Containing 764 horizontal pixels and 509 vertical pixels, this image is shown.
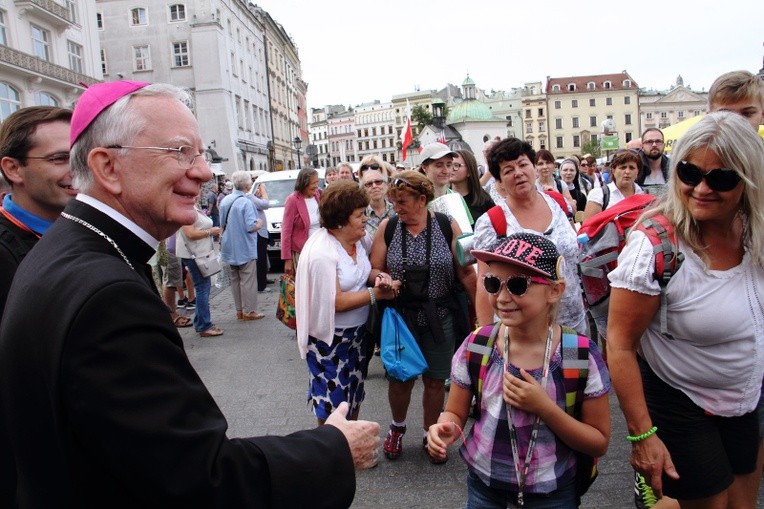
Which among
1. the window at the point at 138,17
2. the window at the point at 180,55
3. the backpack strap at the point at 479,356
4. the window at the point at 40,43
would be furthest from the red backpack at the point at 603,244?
the window at the point at 138,17

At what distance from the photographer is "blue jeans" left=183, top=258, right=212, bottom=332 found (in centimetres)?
773

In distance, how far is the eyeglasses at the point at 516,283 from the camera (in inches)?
85.8

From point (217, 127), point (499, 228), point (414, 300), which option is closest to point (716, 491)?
point (499, 228)

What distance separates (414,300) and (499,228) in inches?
32.9

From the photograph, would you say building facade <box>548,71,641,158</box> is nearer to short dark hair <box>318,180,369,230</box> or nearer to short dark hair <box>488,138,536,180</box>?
short dark hair <box>488,138,536,180</box>

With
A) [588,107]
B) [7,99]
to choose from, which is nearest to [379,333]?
[7,99]

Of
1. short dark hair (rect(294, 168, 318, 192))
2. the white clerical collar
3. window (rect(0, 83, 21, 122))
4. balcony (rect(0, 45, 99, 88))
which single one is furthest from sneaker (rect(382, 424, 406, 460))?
window (rect(0, 83, 21, 122))

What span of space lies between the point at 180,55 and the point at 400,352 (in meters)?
42.7

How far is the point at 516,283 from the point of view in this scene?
7.18 feet

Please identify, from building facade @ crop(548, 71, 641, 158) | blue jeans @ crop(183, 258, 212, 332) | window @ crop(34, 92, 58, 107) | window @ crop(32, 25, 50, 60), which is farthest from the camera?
building facade @ crop(548, 71, 641, 158)

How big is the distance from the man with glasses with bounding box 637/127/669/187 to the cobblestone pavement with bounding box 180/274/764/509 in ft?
8.17

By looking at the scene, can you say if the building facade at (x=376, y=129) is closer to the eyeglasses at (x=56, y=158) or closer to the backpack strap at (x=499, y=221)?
the backpack strap at (x=499, y=221)

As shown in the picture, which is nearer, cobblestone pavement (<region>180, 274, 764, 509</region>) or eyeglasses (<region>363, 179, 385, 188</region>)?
cobblestone pavement (<region>180, 274, 764, 509</region>)

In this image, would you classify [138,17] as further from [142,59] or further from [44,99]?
[44,99]
